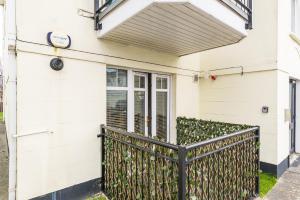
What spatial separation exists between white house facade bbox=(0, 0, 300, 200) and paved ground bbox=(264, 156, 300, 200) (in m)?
0.24

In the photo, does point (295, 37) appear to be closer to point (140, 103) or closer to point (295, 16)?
point (295, 16)

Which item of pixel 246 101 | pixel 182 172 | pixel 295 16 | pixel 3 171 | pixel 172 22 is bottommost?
pixel 3 171

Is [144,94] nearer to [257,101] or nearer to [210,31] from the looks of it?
[210,31]

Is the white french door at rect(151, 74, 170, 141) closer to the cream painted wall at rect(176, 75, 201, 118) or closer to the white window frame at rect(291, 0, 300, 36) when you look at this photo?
the cream painted wall at rect(176, 75, 201, 118)

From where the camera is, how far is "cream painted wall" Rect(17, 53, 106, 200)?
2.86 meters

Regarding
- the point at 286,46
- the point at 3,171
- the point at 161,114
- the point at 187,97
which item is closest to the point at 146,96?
the point at 161,114

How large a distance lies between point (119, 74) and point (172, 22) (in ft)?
5.46

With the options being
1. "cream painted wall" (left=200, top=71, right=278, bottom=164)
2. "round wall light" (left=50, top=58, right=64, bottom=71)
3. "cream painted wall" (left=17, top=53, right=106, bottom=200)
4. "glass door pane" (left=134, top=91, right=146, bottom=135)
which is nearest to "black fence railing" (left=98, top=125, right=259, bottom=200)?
"cream painted wall" (left=17, top=53, right=106, bottom=200)

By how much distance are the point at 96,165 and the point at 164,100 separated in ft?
8.02

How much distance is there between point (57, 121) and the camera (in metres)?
3.16

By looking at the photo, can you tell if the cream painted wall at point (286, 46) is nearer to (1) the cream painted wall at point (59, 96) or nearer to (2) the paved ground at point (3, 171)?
(1) the cream painted wall at point (59, 96)

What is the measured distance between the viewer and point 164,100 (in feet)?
17.4

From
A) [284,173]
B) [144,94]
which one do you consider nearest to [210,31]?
[144,94]

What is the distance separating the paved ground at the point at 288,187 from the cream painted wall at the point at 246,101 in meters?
0.47
